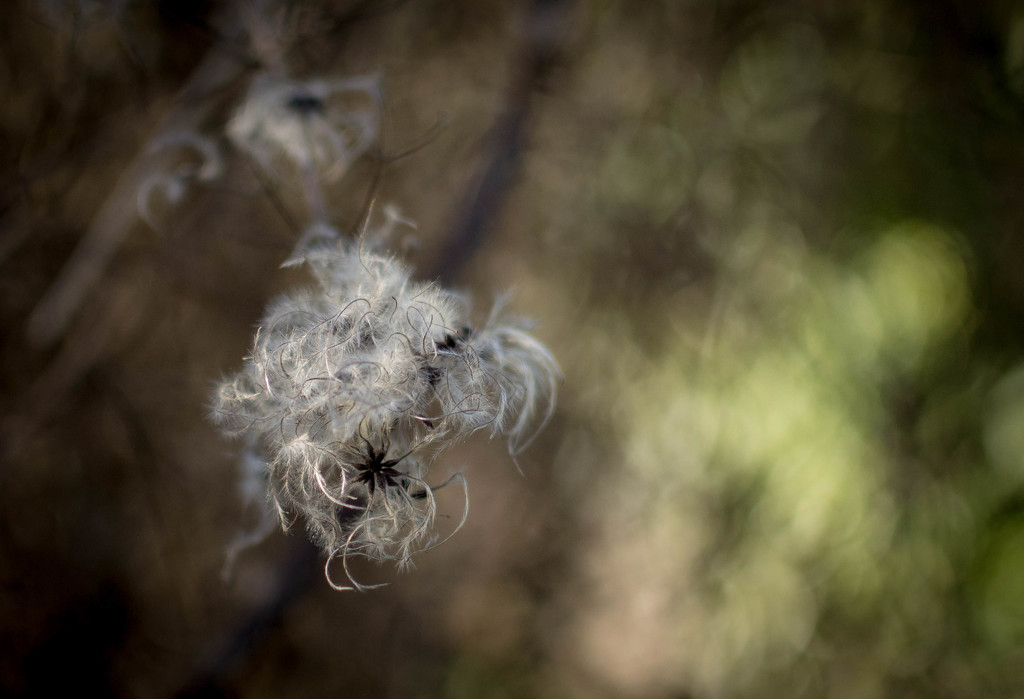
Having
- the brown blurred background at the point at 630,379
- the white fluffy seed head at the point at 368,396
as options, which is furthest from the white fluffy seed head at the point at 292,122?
the brown blurred background at the point at 630,379

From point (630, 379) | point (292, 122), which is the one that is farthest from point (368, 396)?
point (630, 379)

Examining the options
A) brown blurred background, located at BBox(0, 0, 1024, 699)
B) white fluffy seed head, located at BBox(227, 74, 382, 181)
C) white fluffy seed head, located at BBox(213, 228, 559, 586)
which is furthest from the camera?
brown blurred background, located at BBox(0, 0, 1024, 699)

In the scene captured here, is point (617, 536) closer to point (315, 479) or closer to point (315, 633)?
point (315, 633)

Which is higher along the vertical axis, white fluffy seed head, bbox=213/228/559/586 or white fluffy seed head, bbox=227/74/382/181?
white fluffy seed head, bbox=227/74/382/181

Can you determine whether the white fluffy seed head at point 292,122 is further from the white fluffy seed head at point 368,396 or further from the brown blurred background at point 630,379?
the brown blurred background at point 630,379

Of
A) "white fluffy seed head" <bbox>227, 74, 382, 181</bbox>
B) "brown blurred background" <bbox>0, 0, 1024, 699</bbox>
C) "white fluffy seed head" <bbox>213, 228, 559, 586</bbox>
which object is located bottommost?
"brown blurred background" <bbox>0, 0, 1024, 699</bbox>

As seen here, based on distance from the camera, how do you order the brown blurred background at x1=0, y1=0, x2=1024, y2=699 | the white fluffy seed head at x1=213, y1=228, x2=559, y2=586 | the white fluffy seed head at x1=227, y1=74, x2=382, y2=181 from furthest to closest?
1. the brown blurred background at x1=0, y1=0, x2=1024, y2=699
2. the white fluffy seed head at x1=227, y1=74, x2=382, y2=181
3. the white fluffy seed head at x1=213, y1=228, x2=559, y2=586

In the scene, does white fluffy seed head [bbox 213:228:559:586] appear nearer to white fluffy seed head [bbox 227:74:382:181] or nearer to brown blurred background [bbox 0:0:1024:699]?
white fluffy seed head [bbox 227:74:382:181]

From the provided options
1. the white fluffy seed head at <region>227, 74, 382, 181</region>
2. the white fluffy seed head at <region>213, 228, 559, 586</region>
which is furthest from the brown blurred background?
the white fluffy seed head at <region>213, 228, 559, 586</region>

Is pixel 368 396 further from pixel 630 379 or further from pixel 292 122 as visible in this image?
pixel 630 379

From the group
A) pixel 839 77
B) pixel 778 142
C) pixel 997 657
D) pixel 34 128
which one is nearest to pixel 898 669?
pixel 997 657
